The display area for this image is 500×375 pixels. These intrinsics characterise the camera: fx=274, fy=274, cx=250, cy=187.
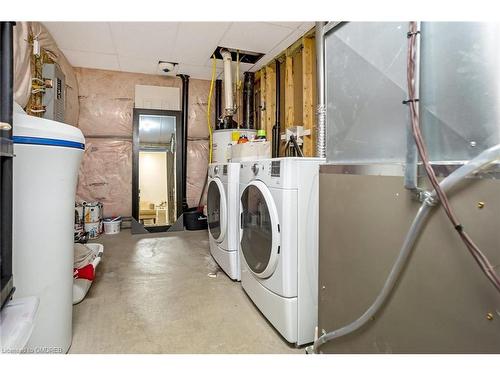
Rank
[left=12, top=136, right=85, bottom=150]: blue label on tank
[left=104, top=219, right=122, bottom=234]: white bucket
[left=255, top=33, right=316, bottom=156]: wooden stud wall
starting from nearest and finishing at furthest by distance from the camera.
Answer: [left=12, top=136, right=85, bottom=150]: blue label on tank < [left=255, top=33, right=316, bottom=156]: wooden stud wall < [left=104, top=219, right=122, bottom=234]: white bucket

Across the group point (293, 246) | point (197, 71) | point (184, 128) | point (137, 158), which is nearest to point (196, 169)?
point (184, 128)

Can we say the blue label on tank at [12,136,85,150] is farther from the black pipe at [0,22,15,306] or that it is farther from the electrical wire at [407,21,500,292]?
the electrical wire at [407,21,500,292]

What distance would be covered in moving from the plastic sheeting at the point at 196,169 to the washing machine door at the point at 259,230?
8.20 ft

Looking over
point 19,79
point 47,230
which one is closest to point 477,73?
point 47,230

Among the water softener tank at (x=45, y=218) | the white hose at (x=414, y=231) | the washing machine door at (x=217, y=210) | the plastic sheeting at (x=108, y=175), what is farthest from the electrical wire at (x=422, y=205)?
the plastic sheeting at (x=108, y=175)

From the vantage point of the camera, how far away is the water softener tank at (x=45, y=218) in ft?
3.62

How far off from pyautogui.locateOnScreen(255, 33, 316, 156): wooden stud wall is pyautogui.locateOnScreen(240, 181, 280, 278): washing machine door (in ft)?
4.04

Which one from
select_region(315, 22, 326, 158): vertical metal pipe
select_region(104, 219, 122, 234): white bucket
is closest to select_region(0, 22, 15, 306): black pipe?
select_region(315, 22, 326, 158): vertical metal pipe

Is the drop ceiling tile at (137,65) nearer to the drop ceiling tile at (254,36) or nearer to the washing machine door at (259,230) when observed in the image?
the drop ceiling tile at (254,36)

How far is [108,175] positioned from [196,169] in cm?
127

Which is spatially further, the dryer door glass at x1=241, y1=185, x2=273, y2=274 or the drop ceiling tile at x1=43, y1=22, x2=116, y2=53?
the drop ceiling tile at x1=43, y1=22, x2=116, y2=53

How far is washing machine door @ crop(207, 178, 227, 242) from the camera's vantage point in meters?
2.34

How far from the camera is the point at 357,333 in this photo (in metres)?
1.06

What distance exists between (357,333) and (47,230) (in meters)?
1.36
